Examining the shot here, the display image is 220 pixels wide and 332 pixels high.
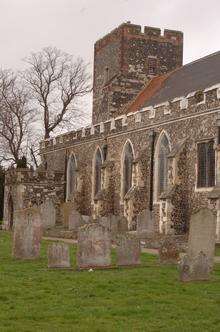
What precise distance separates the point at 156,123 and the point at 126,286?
15920 millimetres

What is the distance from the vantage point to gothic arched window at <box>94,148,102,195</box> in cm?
3138

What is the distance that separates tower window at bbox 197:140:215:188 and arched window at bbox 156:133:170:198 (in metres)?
2.61

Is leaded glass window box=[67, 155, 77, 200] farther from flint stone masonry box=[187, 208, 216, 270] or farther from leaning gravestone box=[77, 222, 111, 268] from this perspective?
flint stone masonry box=[187, 208, 216, 270]

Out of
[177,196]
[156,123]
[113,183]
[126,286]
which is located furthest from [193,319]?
[113,183]

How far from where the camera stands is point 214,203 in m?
19.9

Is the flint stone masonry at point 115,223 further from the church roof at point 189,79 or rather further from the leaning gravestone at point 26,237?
the church roof at point 189,79

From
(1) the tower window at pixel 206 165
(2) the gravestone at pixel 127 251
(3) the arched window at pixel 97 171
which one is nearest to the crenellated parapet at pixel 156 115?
(3) the arched window at pixel 97 171

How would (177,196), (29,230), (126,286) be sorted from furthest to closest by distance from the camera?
(177,196)
(29,230)
(126,286)

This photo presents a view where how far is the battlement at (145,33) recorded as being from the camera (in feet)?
117

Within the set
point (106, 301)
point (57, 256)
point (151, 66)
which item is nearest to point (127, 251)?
point (57, 256)

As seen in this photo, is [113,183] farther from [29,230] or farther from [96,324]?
[96,324]

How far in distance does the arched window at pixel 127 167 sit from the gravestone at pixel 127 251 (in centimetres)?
1505

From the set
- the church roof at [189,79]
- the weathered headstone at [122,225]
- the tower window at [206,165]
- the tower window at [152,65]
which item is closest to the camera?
the tower window at [206,165]

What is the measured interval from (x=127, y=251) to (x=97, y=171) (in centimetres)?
1888
